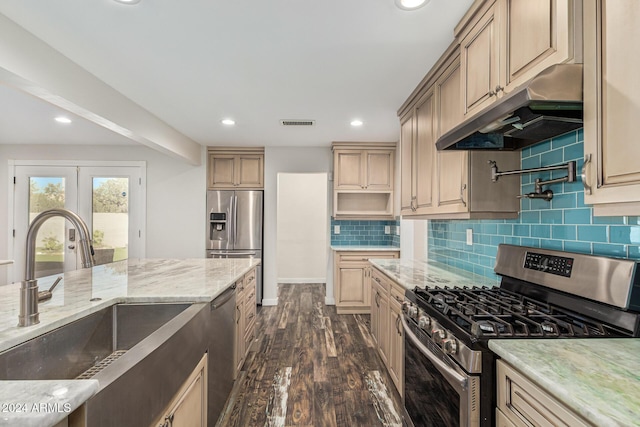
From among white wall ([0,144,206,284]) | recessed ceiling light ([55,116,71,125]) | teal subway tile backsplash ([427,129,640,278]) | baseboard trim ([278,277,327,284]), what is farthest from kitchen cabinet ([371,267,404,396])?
recessed ceiling light ([55,116,71,125])

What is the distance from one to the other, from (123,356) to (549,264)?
69.2 inches

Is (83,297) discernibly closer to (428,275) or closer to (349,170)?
(428,275)

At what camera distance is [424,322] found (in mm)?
1476

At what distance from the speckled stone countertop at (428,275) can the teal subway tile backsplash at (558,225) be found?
0.13 meters

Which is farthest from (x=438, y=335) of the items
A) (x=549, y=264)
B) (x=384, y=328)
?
(x=384, y=328)

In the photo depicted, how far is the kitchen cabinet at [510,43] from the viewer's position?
3.56ft

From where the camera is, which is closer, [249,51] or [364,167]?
[249,51]

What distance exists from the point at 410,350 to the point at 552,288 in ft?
2.50

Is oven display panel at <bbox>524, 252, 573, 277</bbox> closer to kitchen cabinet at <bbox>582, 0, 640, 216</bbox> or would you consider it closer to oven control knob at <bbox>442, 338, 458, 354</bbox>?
kitchen cabinet at <bbox>582, 0, 640, 216</bbox>

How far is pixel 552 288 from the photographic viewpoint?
1410 mm

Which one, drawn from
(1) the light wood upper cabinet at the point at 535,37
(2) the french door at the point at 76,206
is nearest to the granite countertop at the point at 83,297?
(1) the light wood upper cabinet at the point at 535,37

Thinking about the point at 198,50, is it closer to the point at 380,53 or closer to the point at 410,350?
the point at 380,53

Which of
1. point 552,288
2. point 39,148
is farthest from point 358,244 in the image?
point 39,148

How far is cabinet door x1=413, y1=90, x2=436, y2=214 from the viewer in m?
2.33
